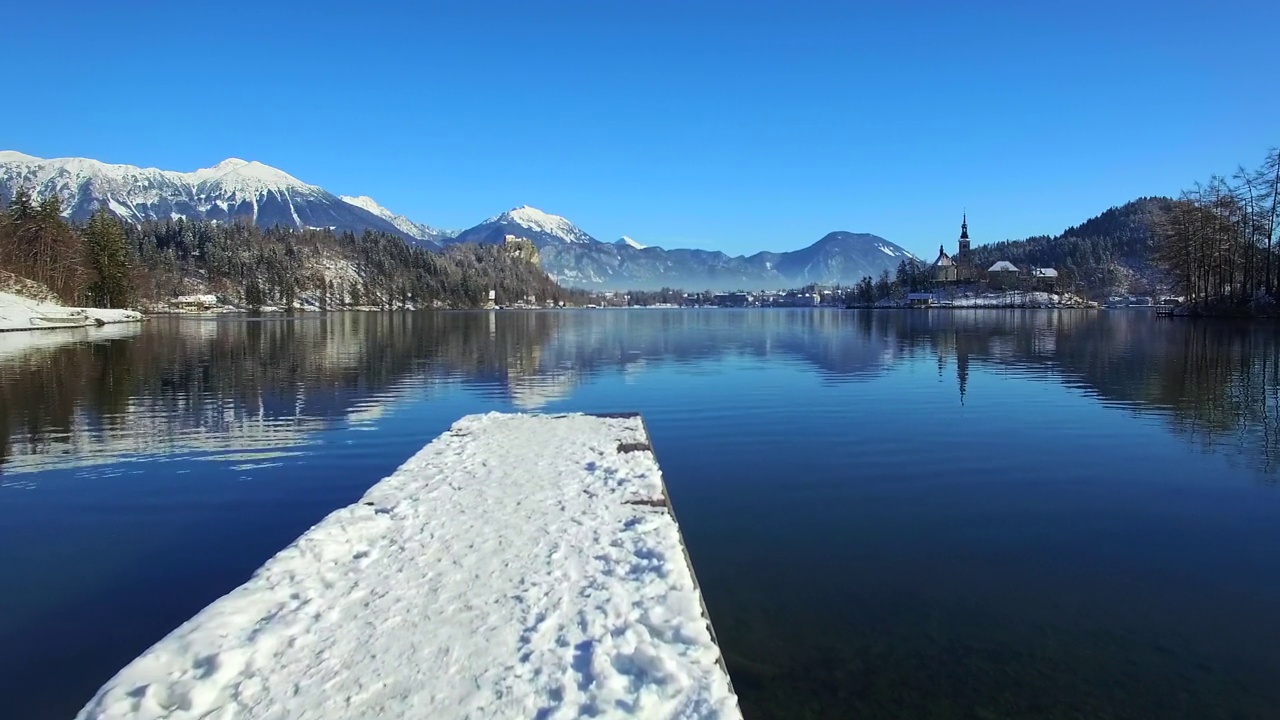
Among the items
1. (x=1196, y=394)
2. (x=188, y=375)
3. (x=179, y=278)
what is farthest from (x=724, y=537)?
(x=179, y=278)

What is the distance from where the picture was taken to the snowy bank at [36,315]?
2734 inches

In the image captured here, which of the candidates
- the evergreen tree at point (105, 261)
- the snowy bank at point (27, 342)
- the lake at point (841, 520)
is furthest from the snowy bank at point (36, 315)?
the lake at point (841, 520)

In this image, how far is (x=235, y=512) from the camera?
12.0 m

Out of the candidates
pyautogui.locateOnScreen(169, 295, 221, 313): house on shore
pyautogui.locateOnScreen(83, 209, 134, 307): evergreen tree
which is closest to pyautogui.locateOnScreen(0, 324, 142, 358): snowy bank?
pyautogui.locateOnScreen(83, 209, 134, 307): evergreen tree

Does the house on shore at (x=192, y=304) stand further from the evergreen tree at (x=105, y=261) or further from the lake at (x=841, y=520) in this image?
the lake at (x=841, y=520)

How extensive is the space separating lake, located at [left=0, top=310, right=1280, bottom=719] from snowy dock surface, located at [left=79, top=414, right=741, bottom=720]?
112 centimetres

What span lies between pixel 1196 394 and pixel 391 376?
32428 millimetres

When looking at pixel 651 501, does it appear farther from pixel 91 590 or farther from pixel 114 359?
pixel 114 359

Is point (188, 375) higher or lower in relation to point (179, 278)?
lower

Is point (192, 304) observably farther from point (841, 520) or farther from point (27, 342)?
point (841, 520)

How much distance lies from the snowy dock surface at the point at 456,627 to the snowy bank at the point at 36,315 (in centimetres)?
8316

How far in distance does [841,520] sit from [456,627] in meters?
7.03

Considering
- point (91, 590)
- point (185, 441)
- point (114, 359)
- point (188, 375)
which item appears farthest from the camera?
point (114, 359)

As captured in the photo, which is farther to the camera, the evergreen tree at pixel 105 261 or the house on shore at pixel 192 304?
the house on shore at pixel 192 304
